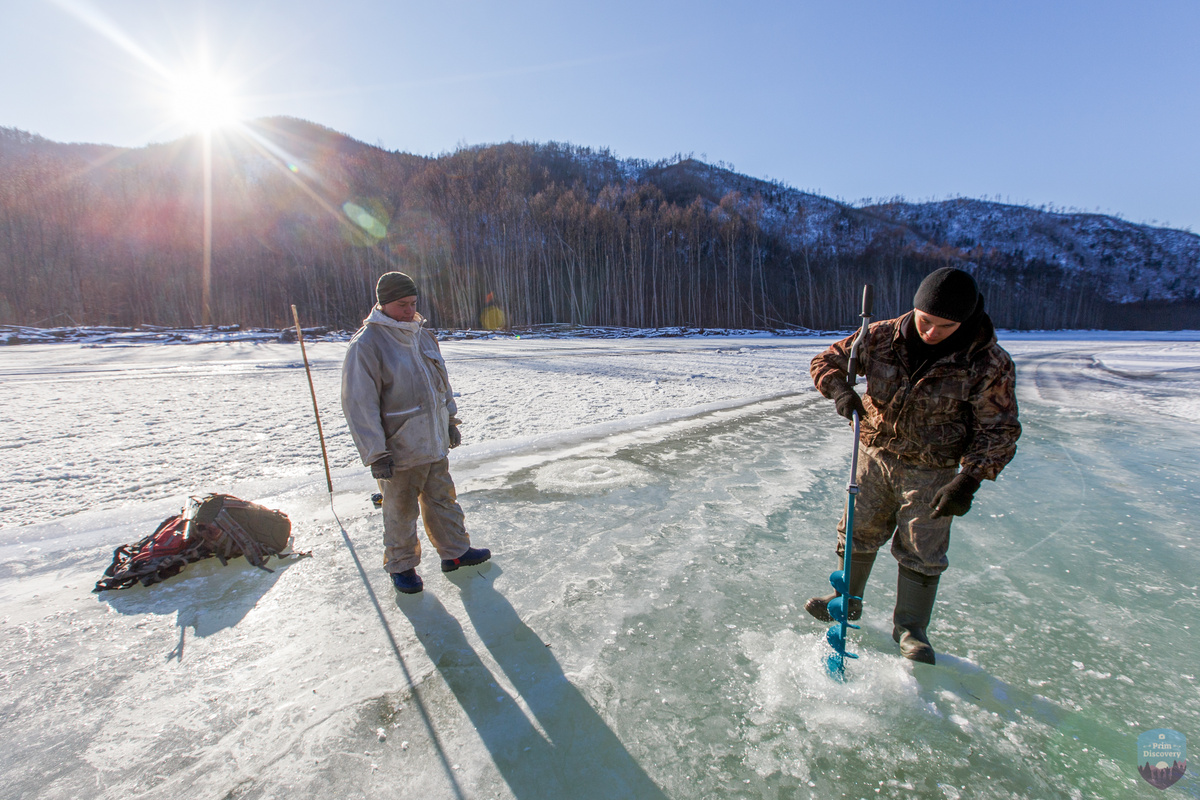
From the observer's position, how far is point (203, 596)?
2666 millimetres

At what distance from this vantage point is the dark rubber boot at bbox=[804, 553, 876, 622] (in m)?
2.34

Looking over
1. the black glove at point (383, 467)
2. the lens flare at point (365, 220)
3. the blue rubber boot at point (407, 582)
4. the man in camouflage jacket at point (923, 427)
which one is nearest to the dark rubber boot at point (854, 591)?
the man in camouflage jacket at point (923, 427)

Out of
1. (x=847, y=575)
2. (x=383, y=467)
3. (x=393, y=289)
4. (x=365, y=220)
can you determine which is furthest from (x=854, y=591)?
(x=365, y=220)

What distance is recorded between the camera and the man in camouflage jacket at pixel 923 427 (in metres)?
1.85

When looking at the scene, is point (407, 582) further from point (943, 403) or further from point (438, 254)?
point (438, 254)

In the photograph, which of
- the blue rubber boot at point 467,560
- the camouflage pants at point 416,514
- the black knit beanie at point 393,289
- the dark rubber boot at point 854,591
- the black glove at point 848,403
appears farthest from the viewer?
the blue rubber boot at point 467,560

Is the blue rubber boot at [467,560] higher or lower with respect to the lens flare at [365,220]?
lower

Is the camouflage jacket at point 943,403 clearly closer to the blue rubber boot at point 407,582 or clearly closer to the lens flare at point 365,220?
the blue rubber boot at point 407,582

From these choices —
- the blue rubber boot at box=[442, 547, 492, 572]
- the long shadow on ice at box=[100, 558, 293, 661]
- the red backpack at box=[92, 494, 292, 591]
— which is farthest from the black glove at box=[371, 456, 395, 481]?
the red backpack at box=[92, 494, 292, 591]

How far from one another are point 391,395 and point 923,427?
8.40 ft

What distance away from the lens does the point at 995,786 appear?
1.58 m

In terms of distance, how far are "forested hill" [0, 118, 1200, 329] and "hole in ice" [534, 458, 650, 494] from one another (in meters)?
30.5

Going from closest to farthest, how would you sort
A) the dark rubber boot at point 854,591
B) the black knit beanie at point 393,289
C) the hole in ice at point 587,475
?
the dark rubber boot at point 854,591
the black knit beanie at point 393,289
the hole in ice at point 587,475

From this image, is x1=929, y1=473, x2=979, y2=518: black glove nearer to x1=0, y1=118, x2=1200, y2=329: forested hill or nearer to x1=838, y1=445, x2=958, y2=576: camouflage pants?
x1=838, y1=445, x2=958, y2=576: camouflage pants
